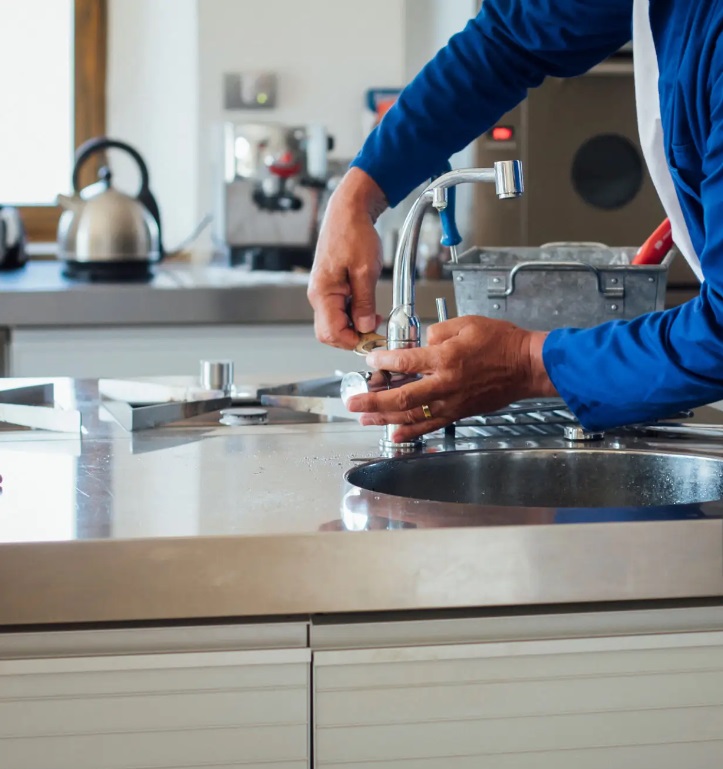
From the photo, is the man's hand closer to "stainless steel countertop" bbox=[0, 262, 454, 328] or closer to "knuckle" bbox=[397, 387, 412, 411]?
"knuckle" bbox=[397, 387, 412, 411]

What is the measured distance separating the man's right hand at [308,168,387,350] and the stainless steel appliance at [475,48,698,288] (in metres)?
1.57

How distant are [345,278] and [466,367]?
27 cm

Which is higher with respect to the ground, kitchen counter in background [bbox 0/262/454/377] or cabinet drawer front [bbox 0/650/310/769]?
kitchen counter in background [bbox 0/262/454/377]

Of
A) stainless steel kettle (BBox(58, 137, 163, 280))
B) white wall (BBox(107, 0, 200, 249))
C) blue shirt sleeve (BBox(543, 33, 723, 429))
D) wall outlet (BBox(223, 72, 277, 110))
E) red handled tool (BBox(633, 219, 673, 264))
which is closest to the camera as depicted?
blue shirt sleeve (BBox(543, 33, 723, 429))

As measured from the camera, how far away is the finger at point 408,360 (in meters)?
1.02

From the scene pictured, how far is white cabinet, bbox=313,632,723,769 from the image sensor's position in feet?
2.63

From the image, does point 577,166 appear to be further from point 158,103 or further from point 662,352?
point 662,352

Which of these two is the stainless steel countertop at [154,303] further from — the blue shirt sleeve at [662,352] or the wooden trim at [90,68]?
the blue shirt sleeve at [662,352]

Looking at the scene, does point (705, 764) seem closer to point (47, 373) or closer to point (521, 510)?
point (521, 510)

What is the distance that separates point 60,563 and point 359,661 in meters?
0.21

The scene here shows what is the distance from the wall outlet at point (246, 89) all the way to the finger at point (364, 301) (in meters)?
1.99

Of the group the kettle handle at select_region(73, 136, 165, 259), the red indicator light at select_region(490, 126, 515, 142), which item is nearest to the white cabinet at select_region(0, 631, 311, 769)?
the kettle handle at select_region(73, 136, 165, 259)

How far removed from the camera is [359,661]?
0.80m

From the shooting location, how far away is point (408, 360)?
1.02 metres
